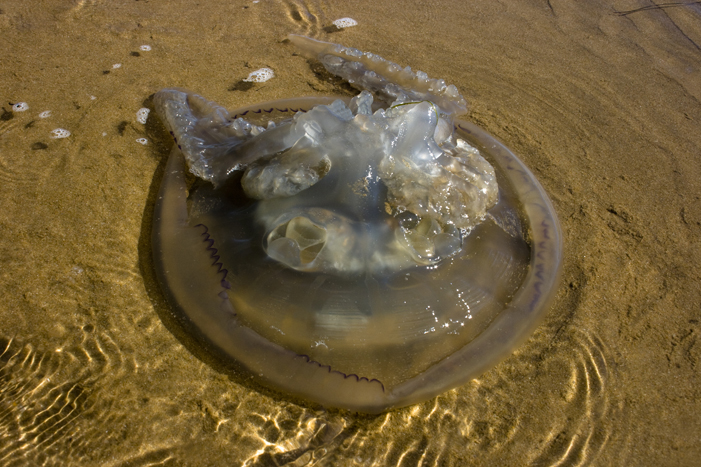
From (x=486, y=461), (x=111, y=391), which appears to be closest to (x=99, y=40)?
(x=111, y=391)

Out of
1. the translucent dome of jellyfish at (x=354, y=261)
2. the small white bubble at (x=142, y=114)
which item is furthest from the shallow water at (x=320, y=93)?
the translucent dome of jellyfish at (x=354, y=261)

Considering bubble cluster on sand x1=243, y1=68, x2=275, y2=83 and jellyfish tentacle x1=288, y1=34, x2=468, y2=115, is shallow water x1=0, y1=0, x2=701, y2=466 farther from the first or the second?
jellyfish tentacle x1=288, y1=34, x2=468, y2=115

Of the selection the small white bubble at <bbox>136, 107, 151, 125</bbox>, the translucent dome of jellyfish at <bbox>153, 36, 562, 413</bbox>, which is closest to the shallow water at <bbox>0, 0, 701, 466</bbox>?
the small white bubble at <bbox>136, 107, 151, 125</bbox>

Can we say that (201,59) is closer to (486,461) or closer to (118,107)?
(118,107)

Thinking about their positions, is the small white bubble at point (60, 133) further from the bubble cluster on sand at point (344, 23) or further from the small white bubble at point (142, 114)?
the bubble cluster on sand at point (344, 23)

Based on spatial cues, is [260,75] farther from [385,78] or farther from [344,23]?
[344,23]

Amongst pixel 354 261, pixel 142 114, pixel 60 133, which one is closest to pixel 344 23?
pixel 142 114
